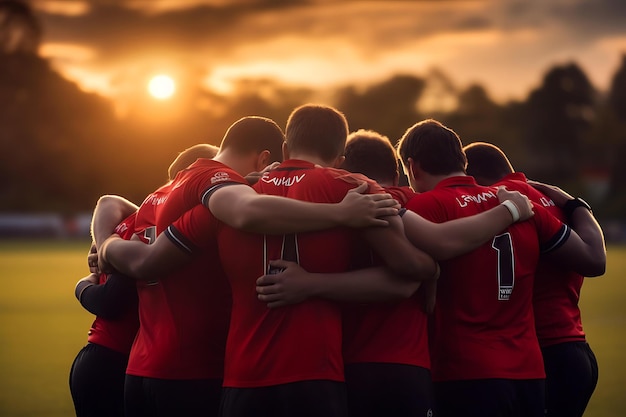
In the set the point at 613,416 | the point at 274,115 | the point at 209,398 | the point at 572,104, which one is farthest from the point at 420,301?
the point at 572,104

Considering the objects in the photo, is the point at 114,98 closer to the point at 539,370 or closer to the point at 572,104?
the point at 572,104

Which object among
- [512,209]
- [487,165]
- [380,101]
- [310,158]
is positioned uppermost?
[310,158]

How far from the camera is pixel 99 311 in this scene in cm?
516

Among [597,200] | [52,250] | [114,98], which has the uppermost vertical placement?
[114,98]

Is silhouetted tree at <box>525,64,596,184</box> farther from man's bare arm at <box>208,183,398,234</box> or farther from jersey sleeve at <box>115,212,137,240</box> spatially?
man's bare arm at <box>208,183,398,234</box>

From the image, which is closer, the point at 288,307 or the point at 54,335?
the point at 288,307

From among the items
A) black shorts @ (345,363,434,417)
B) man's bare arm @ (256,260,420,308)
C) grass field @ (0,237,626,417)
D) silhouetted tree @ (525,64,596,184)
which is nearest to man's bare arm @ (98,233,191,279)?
man's bare arm @ (256,260,420,308)

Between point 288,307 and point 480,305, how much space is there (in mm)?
1134

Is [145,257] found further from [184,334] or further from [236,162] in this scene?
[236,162]

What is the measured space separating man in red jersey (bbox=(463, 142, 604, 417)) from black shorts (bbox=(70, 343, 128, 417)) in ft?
8.49

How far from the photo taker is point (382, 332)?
4387 millimetres

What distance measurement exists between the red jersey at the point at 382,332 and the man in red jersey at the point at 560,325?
1105mm

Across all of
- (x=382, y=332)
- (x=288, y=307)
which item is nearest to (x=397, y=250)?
(x=382, y=332)

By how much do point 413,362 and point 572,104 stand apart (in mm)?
96166
